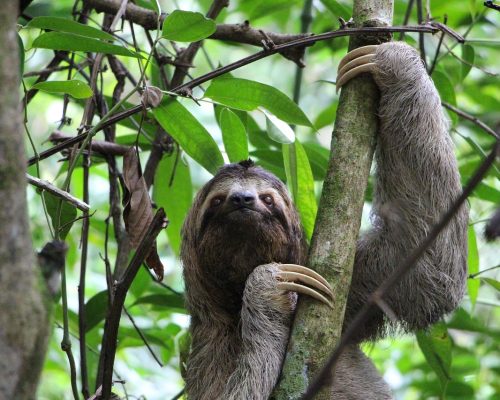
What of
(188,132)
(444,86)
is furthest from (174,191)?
(444,86)

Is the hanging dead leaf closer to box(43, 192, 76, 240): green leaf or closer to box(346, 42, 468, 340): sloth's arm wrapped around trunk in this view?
box(43, 192, 76, 240): green leaf

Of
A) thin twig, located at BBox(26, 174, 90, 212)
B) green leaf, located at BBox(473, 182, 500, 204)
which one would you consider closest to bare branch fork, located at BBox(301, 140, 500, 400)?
thin twig, located at BBox(26, 174, 90, 212)

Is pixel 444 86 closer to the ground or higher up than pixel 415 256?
higher up

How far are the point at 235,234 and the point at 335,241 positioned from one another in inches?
54.1

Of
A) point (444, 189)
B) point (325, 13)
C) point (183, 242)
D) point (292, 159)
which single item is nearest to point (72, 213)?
point (183, 242)

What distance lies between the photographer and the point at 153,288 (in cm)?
809

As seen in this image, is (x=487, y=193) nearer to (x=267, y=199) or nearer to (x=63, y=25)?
(x=267, y=199)

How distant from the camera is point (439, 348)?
7.11 metres

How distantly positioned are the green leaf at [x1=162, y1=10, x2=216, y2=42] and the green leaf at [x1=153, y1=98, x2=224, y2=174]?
66 centimetres

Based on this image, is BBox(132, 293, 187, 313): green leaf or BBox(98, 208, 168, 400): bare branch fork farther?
BBox(132, 293, 187, 313): green leaf

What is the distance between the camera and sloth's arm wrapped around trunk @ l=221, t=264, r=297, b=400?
207 inches

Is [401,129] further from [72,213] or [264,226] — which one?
[72,213]

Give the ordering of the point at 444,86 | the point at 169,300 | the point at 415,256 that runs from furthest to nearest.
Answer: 1. the point at 444,86
2. the point at 169,300
3. the point at 415,256

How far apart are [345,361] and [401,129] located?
6.66 feet
